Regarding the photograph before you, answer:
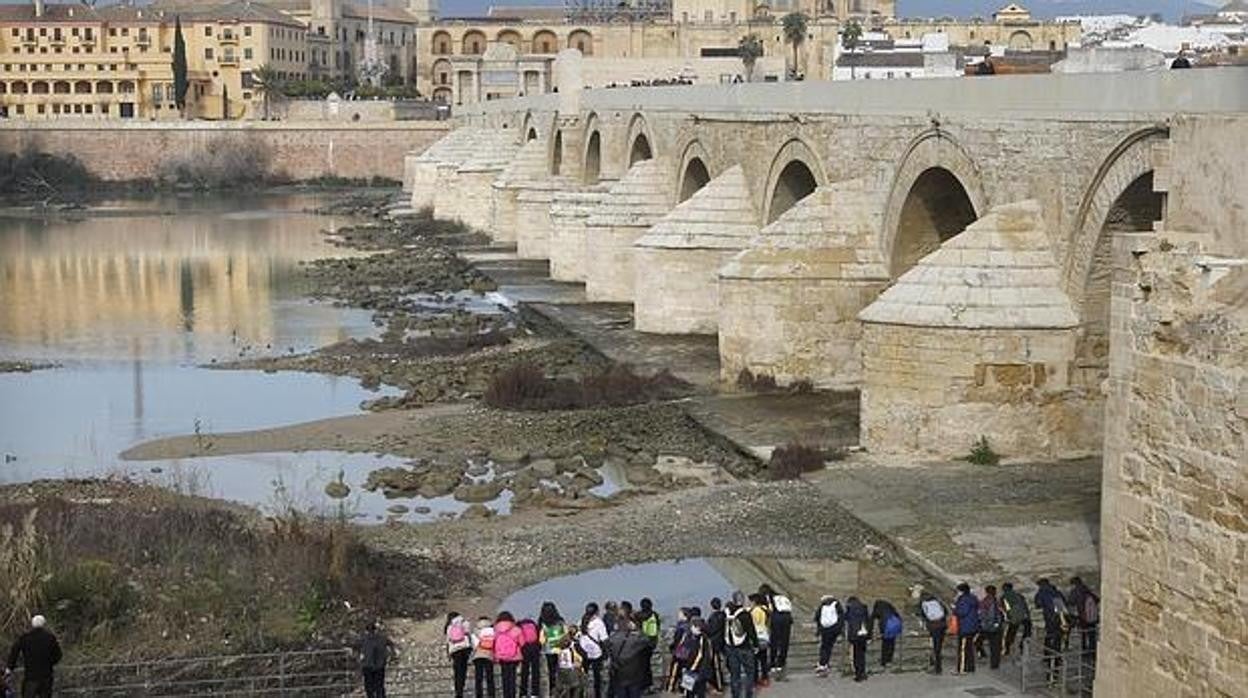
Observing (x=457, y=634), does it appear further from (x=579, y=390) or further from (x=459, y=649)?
(x=579, y=390)

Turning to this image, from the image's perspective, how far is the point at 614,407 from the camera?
68.2 feet

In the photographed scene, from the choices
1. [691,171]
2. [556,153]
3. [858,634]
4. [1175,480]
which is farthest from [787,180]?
[556,153]

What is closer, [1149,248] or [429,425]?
[1149,248]

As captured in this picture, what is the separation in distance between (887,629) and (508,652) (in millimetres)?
2346

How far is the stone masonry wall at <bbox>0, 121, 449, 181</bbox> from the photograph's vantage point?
246 ft

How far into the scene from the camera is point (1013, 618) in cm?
1085

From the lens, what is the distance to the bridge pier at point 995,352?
1611 centimetres

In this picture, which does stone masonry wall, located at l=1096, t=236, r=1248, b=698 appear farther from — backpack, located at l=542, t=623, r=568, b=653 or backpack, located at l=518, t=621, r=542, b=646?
backpack, located at l=518, t=621, r=542, b=646

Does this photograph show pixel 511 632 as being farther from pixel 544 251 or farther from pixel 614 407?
pixel 544 251

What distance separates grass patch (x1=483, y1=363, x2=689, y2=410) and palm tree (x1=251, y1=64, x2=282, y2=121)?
64.6 metres

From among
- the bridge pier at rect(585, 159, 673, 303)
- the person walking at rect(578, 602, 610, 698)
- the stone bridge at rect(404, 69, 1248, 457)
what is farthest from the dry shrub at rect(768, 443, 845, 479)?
the bridge pier at rect(585, 159, 673, 303)

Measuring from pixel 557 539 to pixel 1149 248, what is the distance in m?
7.10

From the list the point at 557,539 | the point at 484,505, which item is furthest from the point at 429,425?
the point at 557,539

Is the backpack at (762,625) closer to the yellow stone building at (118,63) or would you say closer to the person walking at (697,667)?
the person walking at (697,667)
